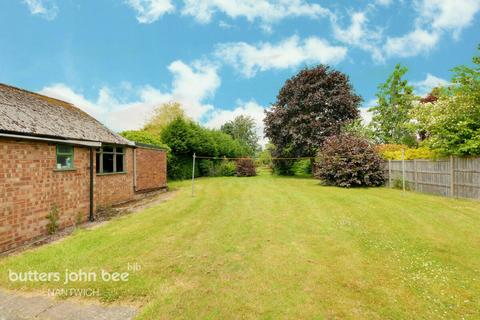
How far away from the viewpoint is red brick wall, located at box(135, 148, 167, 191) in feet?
42.6

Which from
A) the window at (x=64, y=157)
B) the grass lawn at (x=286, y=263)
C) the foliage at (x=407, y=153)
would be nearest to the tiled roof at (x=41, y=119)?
the window at (x=64, y=157)

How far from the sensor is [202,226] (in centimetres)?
683

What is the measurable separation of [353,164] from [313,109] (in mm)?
8600

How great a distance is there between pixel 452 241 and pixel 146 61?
18.0 meters

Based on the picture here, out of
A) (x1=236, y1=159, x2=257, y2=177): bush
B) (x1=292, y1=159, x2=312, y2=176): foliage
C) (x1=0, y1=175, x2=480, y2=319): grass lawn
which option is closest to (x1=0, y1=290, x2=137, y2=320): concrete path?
(x1=0, y1=175, x2=480, y2=319): grass lawn

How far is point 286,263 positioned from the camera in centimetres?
429

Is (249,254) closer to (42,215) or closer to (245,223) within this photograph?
(245,223)

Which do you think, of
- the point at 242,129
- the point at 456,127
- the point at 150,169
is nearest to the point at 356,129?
the point at 456,127

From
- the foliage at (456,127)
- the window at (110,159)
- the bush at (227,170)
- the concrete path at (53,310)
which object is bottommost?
the concrete path at (53,310)

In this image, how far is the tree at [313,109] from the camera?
2102cm

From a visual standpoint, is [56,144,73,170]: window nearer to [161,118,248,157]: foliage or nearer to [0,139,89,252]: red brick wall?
[0,139,89,252]: red brick wall

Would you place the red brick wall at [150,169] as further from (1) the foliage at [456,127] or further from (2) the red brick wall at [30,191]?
(1) the foliage at [456,127]

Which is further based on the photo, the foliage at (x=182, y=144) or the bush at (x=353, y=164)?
the foliage at (x=182, y=144)

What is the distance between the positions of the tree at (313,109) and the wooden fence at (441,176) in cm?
793
